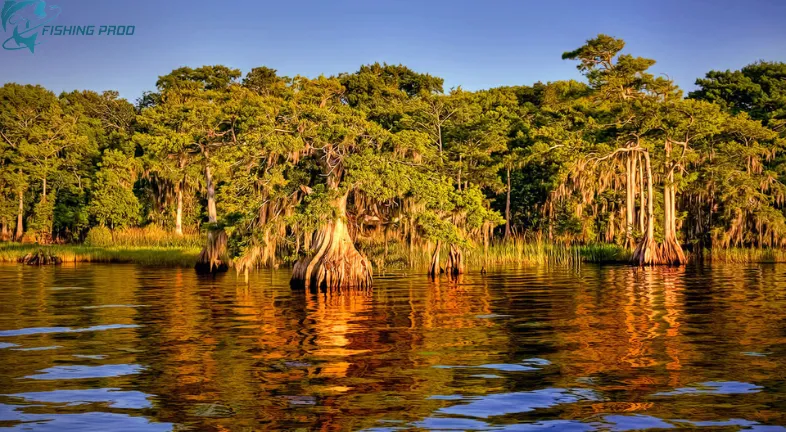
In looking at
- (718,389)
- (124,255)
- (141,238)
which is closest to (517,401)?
(718,389)

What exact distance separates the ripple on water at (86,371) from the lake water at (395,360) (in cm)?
5

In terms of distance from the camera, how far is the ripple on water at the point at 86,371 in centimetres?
1433

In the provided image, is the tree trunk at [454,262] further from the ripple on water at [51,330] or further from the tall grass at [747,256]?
the ripple on water at [51,330]

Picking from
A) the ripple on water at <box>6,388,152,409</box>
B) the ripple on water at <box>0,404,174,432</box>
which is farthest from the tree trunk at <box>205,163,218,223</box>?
the ripple on water at <box>0,404,174,432</box>

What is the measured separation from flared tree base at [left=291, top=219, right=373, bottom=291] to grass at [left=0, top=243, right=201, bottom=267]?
21.9 metres

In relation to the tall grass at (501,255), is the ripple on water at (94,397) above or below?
below

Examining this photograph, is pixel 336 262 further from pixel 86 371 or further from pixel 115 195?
pixel 115 195

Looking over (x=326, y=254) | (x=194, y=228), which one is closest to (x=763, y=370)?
(x=326, y=254)

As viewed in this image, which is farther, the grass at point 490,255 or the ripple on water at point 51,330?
the grass at point 490,255

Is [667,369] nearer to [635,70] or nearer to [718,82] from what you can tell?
[635,70]

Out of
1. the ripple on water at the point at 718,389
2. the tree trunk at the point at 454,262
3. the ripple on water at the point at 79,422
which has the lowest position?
the ripple on water at the point at 79,422

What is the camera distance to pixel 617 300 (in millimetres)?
27500

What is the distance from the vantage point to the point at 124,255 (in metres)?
55.1

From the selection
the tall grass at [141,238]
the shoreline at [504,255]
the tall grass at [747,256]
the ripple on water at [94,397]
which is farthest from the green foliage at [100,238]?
the ripple on water at [94,397]
